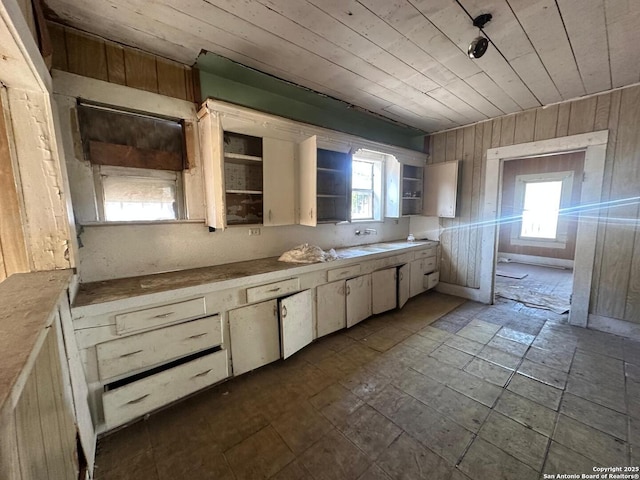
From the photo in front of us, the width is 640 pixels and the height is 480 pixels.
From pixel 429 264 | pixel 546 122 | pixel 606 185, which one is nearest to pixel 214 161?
pixel 429 264

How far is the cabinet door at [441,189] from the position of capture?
359 centimetres

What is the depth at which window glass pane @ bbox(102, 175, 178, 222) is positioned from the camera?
73.9 inches

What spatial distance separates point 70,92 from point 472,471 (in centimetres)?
323

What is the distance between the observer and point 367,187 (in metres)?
3.65

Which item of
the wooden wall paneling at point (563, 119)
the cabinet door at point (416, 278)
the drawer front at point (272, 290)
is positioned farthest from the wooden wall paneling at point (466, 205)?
the drawer front at point (272, 290)

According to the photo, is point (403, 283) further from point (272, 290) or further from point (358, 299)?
point (272, 290)

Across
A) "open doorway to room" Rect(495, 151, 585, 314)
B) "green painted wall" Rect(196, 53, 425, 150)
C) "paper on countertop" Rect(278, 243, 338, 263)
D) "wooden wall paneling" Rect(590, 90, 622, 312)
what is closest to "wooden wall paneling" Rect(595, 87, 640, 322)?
"wooden wall paneling" Rect(590, 90, 622, 312)

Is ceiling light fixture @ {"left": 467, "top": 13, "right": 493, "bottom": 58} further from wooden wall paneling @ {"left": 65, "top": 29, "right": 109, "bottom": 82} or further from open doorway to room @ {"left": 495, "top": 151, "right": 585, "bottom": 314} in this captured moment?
open doorway to room @ {"left": 495, "top": 151, "right": 585, "bottom": 314}

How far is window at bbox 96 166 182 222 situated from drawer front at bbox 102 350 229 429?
44.6 inches

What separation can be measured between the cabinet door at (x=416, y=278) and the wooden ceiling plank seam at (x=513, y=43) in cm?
222

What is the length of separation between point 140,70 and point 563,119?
161 inches

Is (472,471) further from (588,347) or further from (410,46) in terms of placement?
(410,46)

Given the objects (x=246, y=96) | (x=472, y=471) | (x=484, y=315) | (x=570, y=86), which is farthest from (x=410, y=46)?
(x=484, y=315)

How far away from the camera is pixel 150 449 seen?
146 centimetres
